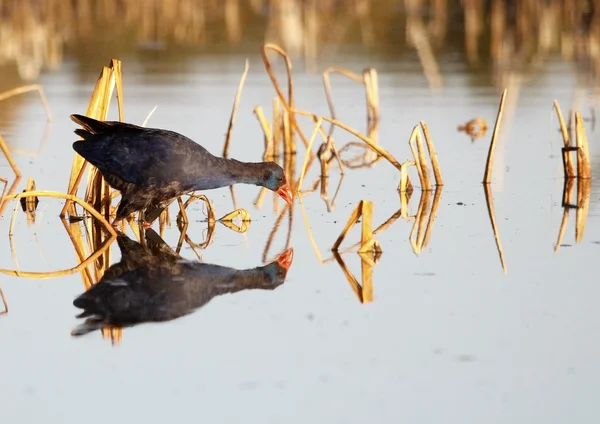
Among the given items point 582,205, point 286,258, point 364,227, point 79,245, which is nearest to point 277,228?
point 286,258

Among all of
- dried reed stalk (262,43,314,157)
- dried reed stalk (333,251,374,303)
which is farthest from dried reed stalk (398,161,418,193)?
dried reed stalk (333,251,374,303)

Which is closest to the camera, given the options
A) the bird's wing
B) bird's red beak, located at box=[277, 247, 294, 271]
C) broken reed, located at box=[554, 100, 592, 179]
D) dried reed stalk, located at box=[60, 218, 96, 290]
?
dried reed stalk, located at box=[60, 218, 96, 290]

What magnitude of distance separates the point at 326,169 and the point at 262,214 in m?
2.01

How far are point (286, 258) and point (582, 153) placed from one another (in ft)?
13.0

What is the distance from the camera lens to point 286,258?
870cm

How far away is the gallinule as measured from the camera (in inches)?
365

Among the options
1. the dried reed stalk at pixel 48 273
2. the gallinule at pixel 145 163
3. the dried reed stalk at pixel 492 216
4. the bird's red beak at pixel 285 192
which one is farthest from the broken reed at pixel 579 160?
the dried reed stalk at pixel 48 273

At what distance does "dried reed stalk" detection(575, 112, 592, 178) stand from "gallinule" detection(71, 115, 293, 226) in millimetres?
3462

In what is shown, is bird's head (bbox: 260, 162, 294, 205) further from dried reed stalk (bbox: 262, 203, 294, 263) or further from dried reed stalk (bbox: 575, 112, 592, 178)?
dried reed stalk (bbox: 575, 112, 592, 178)

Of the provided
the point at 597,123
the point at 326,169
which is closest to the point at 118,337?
the point at 326,169

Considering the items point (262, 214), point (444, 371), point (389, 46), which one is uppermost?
point (389, 46)

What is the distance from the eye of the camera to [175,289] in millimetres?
7660

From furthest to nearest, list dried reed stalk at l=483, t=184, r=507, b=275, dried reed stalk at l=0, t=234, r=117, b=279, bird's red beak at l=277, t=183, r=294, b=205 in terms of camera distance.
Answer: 1. bird's red beak at l=277, t=183, r=294, b=205
2. dried reed stalk at l=483, t=184, r=507, b=275
3. dried reed stalk at l=0, t=234, r=117, b=279

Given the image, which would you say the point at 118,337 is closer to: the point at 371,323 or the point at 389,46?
the point at 371,323
